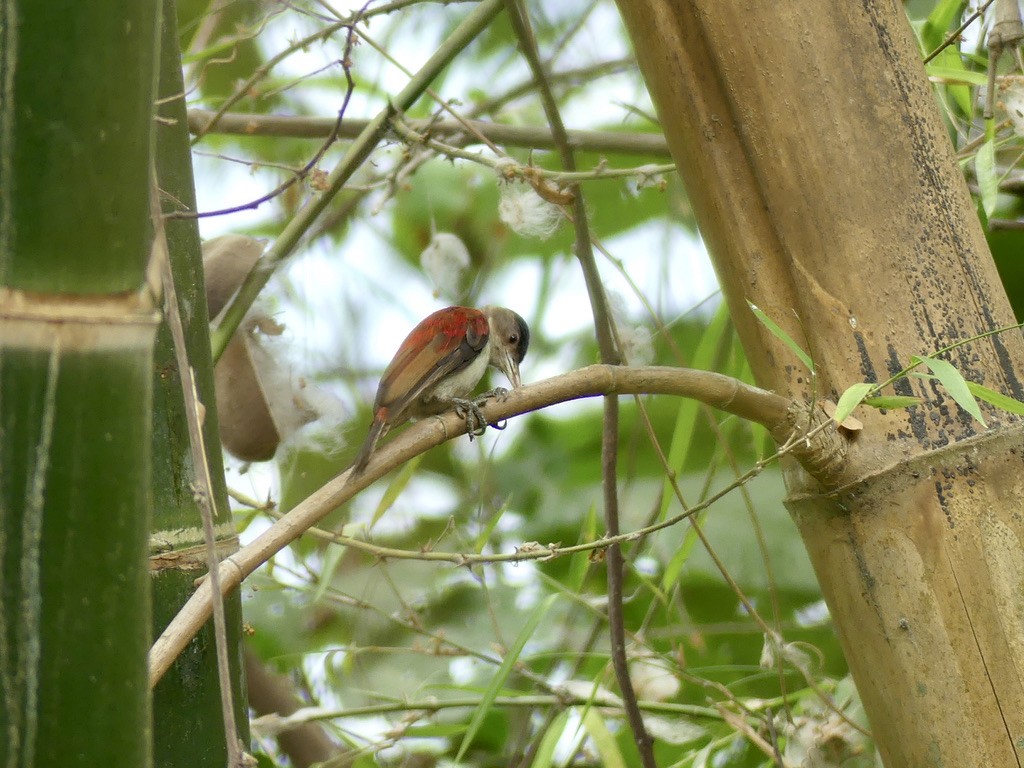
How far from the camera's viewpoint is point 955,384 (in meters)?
0.95

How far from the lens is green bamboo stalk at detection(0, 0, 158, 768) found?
468 mm

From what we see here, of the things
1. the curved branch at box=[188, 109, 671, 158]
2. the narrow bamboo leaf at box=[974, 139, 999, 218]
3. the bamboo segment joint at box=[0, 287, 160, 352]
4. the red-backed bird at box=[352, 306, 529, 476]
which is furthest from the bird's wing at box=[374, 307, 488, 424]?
the bamboo segment joint at box=[0, 287, 160, 352]

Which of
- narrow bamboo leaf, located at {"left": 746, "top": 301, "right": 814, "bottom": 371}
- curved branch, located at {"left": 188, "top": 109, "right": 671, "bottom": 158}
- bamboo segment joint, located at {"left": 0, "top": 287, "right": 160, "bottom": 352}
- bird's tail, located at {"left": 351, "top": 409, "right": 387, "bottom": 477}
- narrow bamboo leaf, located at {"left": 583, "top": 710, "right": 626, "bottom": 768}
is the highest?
curved branch, located at {"left": 188, "top": 109, "right": 671, "bottom": 158}

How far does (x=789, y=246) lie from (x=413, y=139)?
55 centimetres

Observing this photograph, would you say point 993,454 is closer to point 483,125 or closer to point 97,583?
point 97,583

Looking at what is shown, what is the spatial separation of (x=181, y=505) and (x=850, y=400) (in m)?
0.64

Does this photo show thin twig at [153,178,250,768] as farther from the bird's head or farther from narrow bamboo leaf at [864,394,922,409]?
the bird's head

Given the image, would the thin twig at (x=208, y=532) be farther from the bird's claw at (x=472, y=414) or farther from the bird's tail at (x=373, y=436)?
the bird's claw at (x=472, y=414)

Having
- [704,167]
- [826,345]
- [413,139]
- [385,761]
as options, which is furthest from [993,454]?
[385,761]

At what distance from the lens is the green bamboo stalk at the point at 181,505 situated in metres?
0.99

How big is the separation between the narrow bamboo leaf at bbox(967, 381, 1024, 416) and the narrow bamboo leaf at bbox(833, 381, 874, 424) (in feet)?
A: 0.33

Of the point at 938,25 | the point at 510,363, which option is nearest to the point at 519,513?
the point at 510,363

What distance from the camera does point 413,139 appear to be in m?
1.41

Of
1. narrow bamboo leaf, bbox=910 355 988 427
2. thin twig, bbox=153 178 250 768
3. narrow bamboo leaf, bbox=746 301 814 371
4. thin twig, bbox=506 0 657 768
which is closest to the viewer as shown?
thin twig, bbox=153 178 250 768
